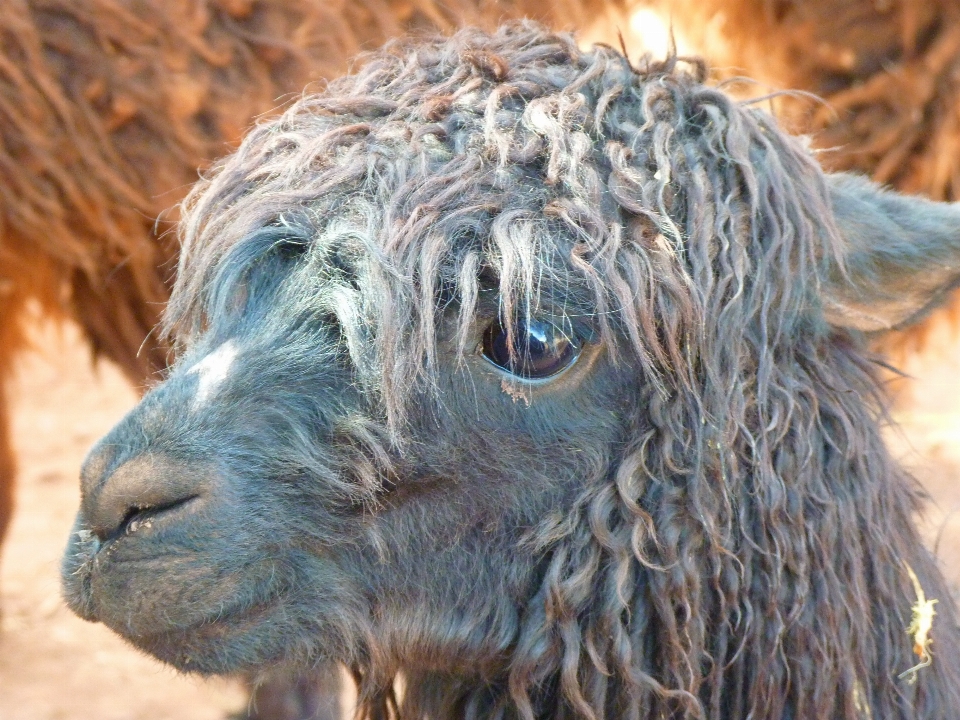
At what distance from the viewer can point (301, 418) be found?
7.09 feet

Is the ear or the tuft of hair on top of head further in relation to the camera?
the ear

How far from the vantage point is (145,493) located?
2.07 meters

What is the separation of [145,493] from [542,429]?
2.38 ft

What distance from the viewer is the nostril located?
81.4 inches

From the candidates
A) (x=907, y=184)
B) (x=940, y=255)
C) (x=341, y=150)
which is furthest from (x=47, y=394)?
(x=940, y=255)

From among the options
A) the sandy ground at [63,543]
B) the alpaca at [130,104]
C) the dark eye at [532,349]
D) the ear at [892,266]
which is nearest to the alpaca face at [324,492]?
the dark eye at [532,349]

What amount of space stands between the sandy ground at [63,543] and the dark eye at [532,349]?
35.7 inches

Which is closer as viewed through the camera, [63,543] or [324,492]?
[324,492]

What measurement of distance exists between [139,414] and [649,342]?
950 millimetres

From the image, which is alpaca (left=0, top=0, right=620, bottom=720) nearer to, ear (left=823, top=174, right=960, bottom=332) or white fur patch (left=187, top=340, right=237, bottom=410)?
white fur patch (left=187, top=340, right=237, bottom=410)

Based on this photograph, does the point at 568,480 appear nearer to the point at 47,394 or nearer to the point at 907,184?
the point at 907,184

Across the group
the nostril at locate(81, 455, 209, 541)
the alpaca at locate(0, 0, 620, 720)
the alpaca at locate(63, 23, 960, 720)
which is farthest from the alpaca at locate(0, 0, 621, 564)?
the nostril at locate(81, 455, 209, 541)

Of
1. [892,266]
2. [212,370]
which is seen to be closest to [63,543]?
[212,370]

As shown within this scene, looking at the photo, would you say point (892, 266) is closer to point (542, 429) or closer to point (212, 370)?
point (542, 429)
